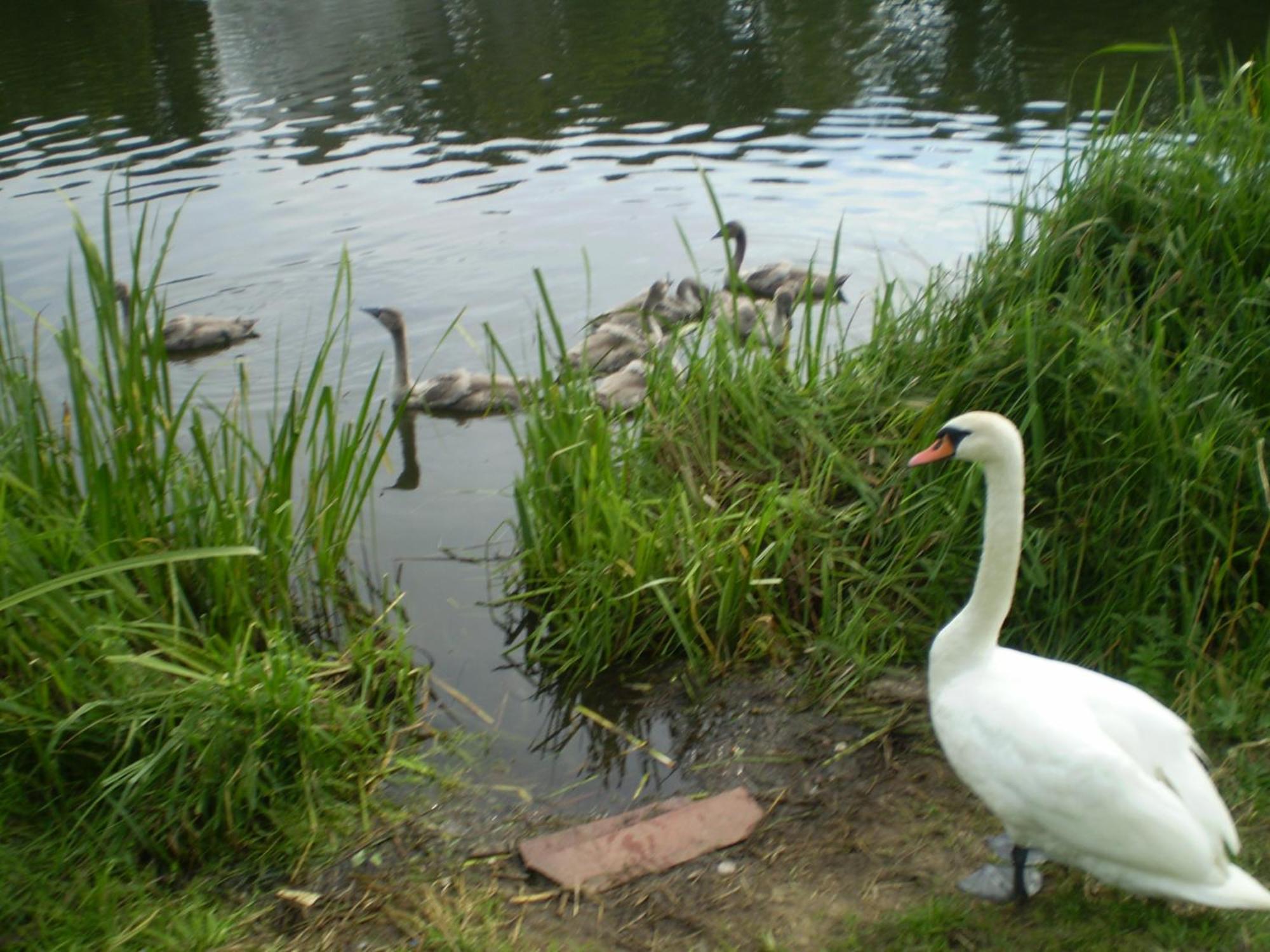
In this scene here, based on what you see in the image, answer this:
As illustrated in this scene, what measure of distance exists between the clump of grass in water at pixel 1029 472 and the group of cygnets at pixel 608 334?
6.69 feet

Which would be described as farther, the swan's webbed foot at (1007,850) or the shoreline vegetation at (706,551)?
the shoreline vegetation at (706,551)

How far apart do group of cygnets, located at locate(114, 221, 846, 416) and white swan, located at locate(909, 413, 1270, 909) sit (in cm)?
370

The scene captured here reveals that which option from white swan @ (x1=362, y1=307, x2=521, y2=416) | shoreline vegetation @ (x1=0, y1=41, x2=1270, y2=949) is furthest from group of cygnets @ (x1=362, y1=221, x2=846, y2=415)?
shoreline vegetation @ (x1=0, y1=41, x2=1270, y2=949)

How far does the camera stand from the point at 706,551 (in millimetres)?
4449

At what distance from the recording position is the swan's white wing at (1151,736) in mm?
2988

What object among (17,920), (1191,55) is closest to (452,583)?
(17,920)

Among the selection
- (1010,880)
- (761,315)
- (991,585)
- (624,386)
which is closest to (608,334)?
(624,386)

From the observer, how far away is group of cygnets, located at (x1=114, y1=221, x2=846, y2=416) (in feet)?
25.0

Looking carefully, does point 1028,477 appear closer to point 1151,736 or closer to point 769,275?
point 1151,736

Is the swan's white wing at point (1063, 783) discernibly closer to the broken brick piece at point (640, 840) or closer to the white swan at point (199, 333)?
the broken brick piece at point (640, 840)

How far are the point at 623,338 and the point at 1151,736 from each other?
5.51 metres

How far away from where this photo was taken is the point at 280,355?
28.0ft

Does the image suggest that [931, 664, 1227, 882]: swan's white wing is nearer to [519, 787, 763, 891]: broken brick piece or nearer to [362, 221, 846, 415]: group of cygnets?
[519, 787, 763, 891]: broken brick piece

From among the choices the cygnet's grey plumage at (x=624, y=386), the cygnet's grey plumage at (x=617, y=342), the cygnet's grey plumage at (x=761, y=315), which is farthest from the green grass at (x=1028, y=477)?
the cygnet's grey plumage at (x=617, y=342)
